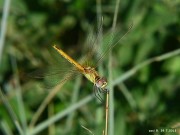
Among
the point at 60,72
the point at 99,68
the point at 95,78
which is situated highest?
the point at 99,68

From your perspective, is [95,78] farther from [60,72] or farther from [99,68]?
[99,68]

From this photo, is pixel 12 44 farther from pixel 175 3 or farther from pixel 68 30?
pixel 175 3

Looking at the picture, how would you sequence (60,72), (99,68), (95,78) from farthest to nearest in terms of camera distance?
1. (99,68)
2. (60,72)
3. (95,78)

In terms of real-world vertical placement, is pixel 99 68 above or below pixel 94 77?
above

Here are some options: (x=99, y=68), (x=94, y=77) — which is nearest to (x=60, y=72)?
(x=94, y=77)

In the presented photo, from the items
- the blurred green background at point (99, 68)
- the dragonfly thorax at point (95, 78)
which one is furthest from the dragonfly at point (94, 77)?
the blurred green background at point (99, 68)

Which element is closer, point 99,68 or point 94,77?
point 94,77

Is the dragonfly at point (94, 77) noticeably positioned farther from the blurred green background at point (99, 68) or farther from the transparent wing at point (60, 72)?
the blurred green background at point (99, 68)

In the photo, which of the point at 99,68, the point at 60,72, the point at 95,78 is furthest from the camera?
the point at 99,68

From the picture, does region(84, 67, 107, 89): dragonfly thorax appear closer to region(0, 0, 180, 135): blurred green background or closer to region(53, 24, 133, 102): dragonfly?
region(53, 24, 133, 102): dragonfly
